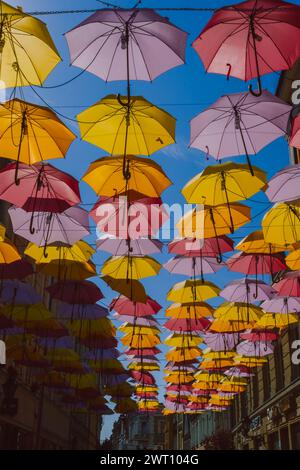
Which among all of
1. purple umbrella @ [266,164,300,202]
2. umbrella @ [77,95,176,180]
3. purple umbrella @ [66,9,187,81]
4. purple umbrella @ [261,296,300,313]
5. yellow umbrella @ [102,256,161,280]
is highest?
purple umbrella @ [66,9,187,81]

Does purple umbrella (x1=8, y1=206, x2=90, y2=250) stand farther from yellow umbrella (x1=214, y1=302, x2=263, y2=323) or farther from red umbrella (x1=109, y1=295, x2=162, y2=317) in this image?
yellow umbrella (x1=214, y1=302, x2=263, y2=323)

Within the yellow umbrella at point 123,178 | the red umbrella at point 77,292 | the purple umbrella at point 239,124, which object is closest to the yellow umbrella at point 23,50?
the yellow umbrella at point 123,178

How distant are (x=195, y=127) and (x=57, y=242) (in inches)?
194

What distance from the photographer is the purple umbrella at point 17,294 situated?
14367 millimetres

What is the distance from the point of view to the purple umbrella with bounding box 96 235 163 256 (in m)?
12.7

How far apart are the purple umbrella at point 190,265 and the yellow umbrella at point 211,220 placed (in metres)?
2.33

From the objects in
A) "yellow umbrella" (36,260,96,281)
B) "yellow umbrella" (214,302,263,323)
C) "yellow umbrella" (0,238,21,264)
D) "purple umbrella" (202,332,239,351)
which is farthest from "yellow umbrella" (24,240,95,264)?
"purple umbrella" (202,332,239,351)

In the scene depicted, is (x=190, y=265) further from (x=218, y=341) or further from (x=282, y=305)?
(x=218, y=341)

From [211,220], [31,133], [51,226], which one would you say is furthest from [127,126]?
[51,226]

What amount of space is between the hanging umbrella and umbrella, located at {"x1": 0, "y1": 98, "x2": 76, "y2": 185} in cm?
277

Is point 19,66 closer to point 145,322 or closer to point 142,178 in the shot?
point 142,178

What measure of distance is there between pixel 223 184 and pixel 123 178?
2.12 meters

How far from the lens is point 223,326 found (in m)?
17.6

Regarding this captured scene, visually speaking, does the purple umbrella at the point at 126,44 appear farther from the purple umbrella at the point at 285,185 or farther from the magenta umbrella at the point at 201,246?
the magenta umbrella at the point at 201,246
